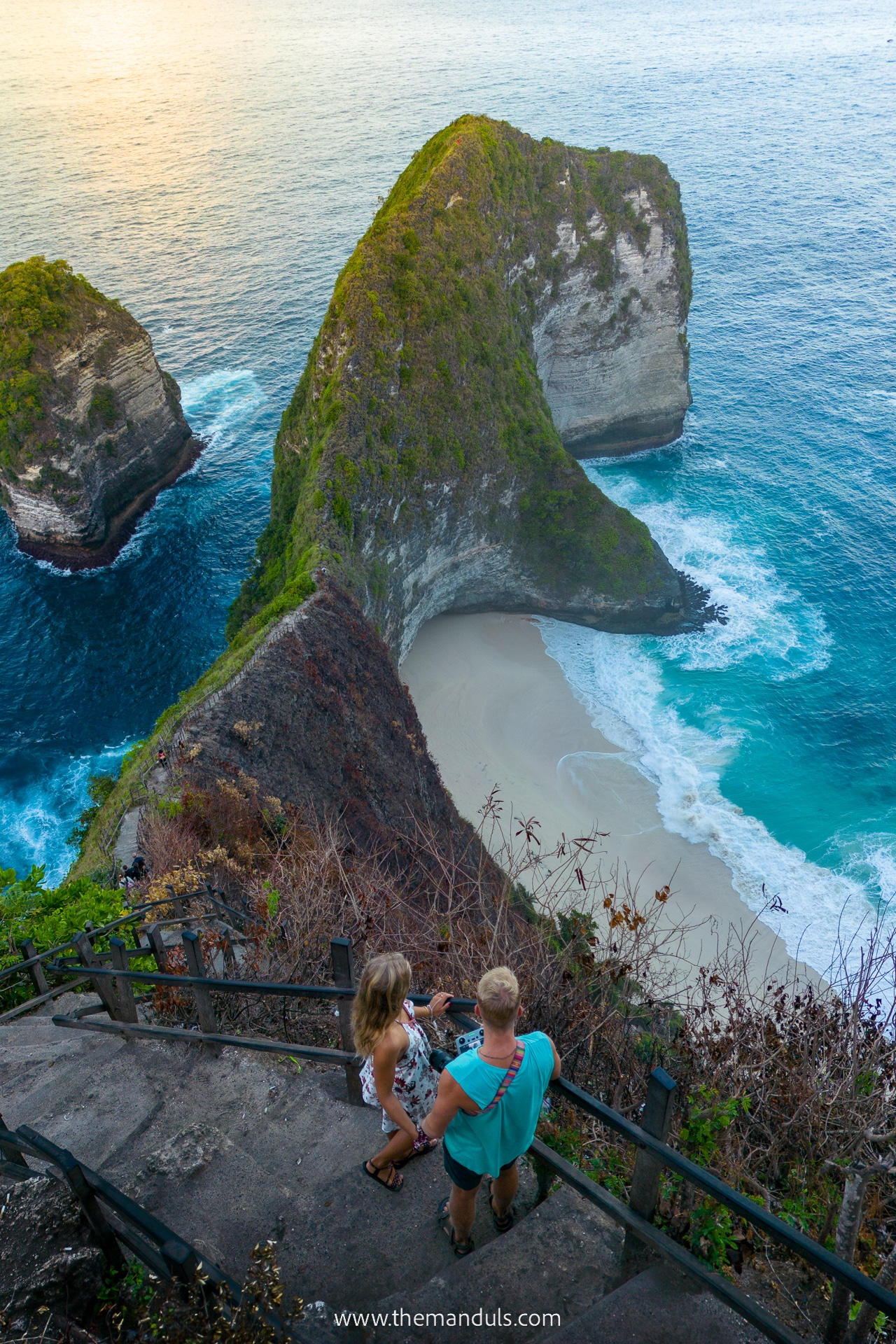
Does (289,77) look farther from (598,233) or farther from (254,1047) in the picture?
(254,1047)

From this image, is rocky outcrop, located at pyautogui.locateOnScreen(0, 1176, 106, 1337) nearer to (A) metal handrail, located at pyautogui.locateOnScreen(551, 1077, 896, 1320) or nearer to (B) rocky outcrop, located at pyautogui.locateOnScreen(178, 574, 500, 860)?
(A) metal handrail, located at pyautogui.locateOnScreen(551, 1077, 896, 1320)

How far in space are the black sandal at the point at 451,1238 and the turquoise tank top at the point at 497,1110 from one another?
60 centimetres

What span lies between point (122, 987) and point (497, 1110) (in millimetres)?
3779

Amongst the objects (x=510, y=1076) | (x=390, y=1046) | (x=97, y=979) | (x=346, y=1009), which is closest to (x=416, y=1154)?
(x=346, y=1009)

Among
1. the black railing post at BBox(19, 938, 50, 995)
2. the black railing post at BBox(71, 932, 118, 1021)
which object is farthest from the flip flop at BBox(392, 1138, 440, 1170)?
the black railing post at BBox(19, 938, 50, 995)

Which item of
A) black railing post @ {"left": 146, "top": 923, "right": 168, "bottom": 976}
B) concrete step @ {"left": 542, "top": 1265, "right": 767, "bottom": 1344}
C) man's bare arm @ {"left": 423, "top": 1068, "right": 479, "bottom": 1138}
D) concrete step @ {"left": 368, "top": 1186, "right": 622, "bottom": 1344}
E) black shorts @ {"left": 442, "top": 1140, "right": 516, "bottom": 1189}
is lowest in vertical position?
black railing post @ {"left": 146, "top": 923, "right": 168, "bottom": 976}

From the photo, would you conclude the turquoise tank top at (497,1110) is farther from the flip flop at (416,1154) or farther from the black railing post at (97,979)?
the black railing post at (97,979)

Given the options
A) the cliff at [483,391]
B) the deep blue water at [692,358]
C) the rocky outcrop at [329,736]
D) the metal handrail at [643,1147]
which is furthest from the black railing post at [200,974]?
the deep blue water at [692,358]

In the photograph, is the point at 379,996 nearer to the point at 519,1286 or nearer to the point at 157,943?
the point at 519,1286

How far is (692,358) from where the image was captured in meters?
55.9

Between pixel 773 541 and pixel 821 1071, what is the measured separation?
132 feet

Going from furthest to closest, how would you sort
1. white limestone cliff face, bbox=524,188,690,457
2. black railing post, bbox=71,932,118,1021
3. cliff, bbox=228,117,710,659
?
white limestone cliff face, bbox=524,188,690,457
cliff, bbox=228,117,710,659
black railing post, bbox=71,932,118,1021

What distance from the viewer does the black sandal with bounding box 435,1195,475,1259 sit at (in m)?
4.71

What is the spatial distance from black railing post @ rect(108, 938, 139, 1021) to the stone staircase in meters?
0.42
